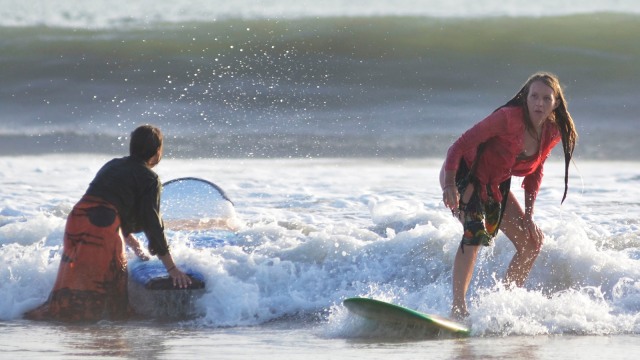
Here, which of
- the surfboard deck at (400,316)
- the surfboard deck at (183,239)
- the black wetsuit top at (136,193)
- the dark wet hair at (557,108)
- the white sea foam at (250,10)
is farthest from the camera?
the white sea foam at (250,10)

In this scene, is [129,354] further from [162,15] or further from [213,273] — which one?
[162,15]

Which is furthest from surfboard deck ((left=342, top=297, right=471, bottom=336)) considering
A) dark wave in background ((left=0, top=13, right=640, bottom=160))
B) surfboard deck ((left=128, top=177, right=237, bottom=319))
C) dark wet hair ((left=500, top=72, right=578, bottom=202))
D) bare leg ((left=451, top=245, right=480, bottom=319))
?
dark wave in background ((left=0, top=13, right=640, bottom=160))

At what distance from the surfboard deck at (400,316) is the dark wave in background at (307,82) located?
775 centimetres

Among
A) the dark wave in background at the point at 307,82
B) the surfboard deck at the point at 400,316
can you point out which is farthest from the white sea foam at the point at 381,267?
the dark wave in background at the point at 307,82

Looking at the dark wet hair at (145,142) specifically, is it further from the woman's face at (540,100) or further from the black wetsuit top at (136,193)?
the woman's face at (540,100)

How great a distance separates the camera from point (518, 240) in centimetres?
560

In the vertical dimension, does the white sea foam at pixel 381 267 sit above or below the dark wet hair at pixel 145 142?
below

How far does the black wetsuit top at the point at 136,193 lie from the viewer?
5.71 m

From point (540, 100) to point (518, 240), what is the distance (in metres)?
0.75

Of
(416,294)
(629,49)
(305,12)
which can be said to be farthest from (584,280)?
(305,12)

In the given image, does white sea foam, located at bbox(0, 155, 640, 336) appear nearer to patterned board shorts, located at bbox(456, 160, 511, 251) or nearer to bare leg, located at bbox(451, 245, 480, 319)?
bare leg, located at bbox(451, 245, 480, 319)

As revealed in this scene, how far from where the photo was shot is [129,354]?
4.74m

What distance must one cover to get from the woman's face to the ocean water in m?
0.90

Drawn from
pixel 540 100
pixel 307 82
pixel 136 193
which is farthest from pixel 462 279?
pixel 307 82
